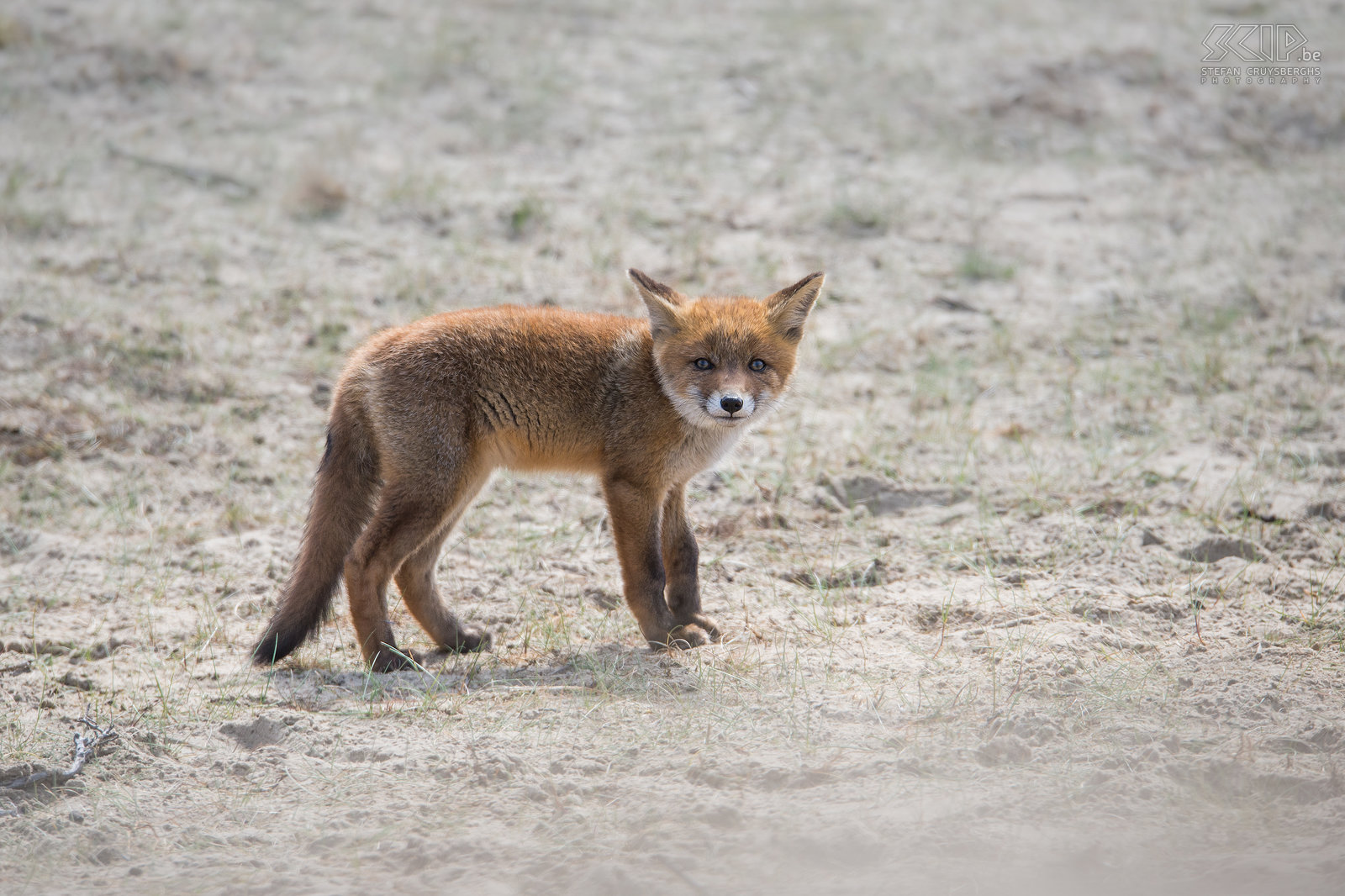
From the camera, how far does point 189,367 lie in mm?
7250

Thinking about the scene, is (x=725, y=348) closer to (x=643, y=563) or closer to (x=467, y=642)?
(x=643, y=563)

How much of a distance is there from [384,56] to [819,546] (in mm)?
7765

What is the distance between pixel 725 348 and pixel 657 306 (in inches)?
14.3

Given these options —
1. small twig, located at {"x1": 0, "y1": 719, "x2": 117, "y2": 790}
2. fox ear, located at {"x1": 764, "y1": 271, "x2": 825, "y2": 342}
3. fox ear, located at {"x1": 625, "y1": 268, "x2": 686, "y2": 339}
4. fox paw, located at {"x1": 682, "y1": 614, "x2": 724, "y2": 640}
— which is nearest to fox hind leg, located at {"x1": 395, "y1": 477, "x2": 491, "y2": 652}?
fox paw, located at {"x1": 682, "y1": 614, "x2": 724, "y2": 640}

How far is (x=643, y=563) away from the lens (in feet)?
15.7

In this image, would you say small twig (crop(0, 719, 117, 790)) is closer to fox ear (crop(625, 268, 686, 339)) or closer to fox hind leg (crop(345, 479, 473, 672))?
fox hind leg (crop(345, 479, 473, 672))

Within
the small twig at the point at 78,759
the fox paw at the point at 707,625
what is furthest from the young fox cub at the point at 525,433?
the small twig at the point at 78,759

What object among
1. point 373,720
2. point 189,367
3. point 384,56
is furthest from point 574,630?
point 384,56

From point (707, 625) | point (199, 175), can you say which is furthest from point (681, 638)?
point (199, 175)

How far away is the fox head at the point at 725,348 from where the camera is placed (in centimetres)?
473

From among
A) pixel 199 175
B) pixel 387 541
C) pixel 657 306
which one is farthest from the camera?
pixel 199 175

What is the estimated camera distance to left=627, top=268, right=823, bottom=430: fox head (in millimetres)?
4734

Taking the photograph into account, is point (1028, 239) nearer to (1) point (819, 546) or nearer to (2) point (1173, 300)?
(2) point (1173, 300)

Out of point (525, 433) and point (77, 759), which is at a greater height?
point (525, 433)
